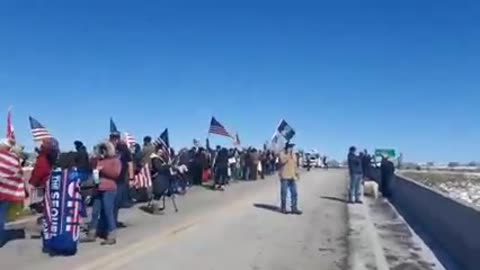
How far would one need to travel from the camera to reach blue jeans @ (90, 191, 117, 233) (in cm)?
1339

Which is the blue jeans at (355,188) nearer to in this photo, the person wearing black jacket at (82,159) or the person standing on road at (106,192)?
the person wearing black jacket at (82,159)

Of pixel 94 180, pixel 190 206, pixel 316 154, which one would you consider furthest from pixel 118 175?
pixel 316 154

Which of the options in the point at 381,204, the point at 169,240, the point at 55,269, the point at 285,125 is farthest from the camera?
the point at 285,125

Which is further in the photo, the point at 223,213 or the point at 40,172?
the point at 223,213

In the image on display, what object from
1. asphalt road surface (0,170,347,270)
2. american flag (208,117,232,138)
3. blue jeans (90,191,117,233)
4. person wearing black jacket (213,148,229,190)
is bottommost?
asphalt road surface (0,170,347,270)

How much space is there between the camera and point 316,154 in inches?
3728

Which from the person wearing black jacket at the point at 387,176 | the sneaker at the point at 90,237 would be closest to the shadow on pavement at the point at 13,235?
the sneaker at the point at 90,237

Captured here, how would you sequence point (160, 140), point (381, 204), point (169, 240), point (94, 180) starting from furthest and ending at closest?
point (381, 204) < point (160, 140) < point (169, 240) < point (94, 180)

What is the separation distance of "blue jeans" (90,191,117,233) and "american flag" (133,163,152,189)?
621cm

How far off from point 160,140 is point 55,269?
15910 mm

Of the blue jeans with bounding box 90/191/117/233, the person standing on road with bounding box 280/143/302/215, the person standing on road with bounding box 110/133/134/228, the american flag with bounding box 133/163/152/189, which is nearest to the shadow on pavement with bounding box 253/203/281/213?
the person standing on road with bounding box 280/143/302/215

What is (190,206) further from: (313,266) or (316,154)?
(316,154)

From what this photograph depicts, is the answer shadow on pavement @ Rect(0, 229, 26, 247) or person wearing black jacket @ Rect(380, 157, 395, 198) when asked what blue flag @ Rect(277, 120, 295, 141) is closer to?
person wearing black jacket @ Rect(380, 157, 395, 198)

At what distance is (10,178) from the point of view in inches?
496
